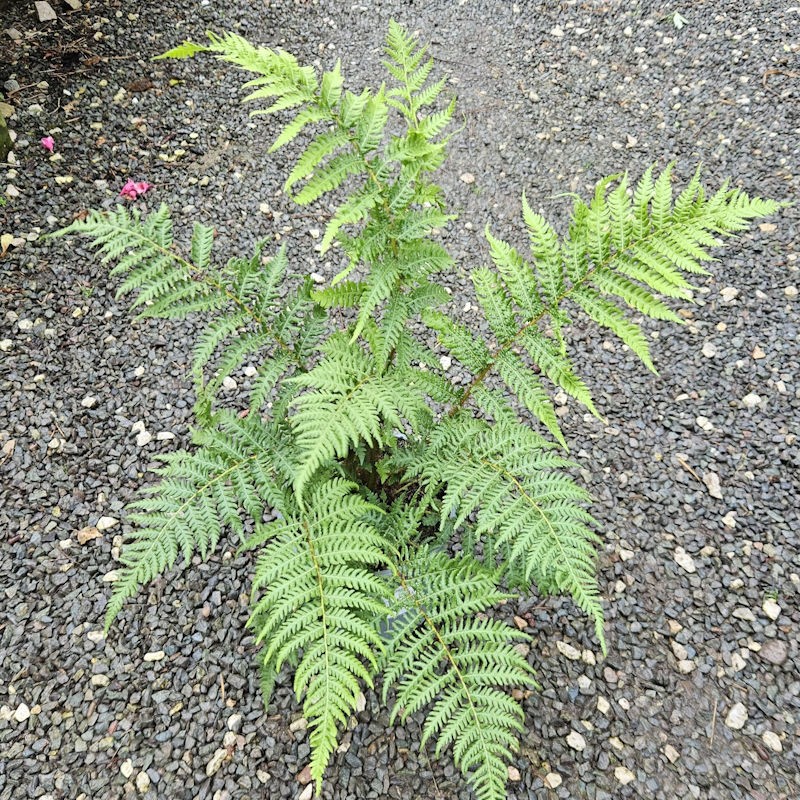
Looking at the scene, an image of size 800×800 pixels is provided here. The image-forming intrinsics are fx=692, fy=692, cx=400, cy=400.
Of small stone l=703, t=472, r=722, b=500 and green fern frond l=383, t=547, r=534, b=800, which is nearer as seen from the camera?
green fern frond l=383, t=547, r=534, b=800

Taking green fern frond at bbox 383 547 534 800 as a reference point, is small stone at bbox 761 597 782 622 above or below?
below

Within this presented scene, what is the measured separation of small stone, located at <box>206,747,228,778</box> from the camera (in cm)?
195

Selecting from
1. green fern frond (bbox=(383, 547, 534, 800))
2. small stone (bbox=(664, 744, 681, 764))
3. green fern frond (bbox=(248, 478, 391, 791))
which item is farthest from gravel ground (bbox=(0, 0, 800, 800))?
green fern frond (bbox=(248, 478, 391, 791))

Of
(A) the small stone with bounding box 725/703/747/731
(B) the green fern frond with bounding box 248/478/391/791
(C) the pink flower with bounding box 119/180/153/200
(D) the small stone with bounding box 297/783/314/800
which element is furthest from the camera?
(C) the pink flower with bounding box 119/180/153/200

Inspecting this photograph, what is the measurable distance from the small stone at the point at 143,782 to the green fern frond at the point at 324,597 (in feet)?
2.22

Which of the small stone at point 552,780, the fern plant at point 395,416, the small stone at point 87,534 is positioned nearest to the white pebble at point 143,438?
the small stone at point 87,534

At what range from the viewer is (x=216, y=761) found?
1.97m

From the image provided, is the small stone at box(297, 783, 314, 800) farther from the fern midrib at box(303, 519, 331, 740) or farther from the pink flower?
the pink flower

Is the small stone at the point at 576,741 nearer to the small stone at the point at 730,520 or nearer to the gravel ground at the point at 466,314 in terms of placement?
the gravel ground at the point at 466,314

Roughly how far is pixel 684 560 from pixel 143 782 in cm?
182

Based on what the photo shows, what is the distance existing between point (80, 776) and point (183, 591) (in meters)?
0.58

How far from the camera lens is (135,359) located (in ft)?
9.56

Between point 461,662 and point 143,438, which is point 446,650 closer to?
point 461,662

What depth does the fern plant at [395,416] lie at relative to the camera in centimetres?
142
